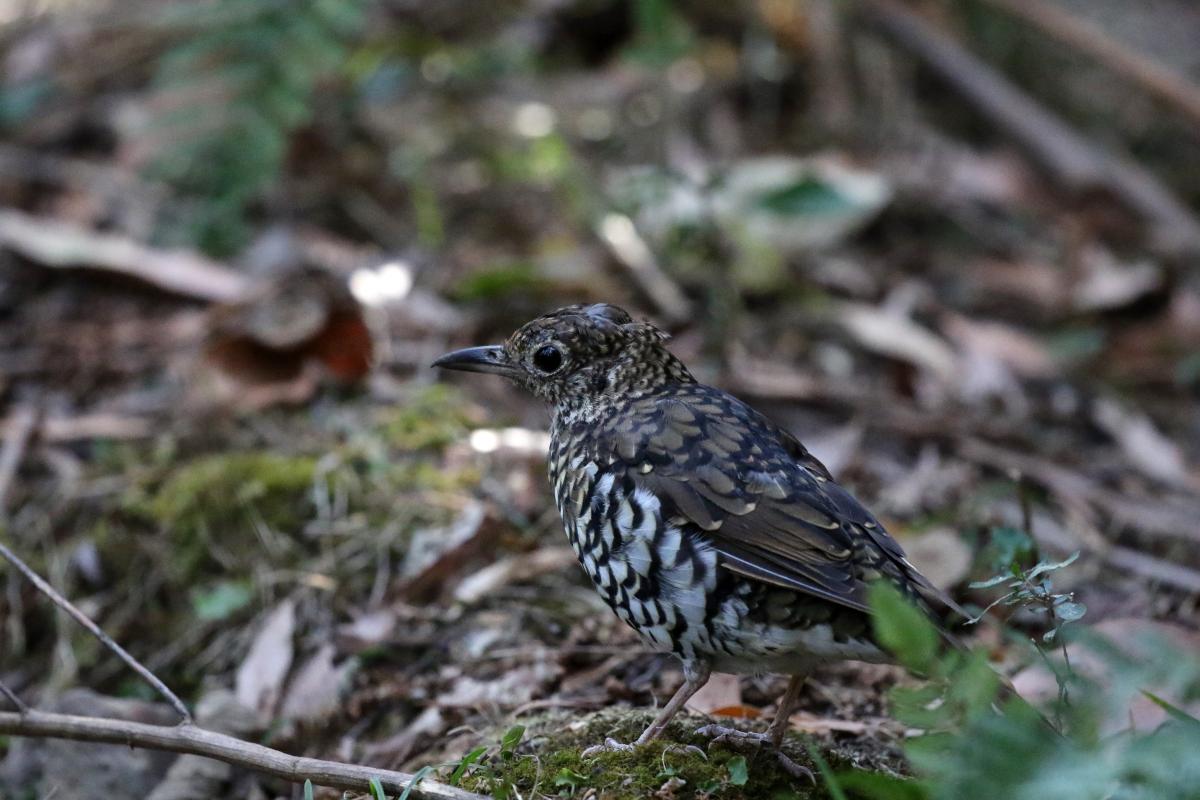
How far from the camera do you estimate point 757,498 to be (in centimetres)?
338

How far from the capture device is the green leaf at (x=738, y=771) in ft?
10.4

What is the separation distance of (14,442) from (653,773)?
3.46 m

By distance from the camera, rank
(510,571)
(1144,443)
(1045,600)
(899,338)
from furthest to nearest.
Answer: (899,338)
(1144,443)
(510,571)
(1045,600)

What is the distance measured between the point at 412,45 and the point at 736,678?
5.73 meters

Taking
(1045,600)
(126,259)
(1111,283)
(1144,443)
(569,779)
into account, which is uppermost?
(1045,600)

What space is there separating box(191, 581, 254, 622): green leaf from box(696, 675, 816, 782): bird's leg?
1885mm

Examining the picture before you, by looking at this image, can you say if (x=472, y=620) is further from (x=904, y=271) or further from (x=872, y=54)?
(x=872, y=54)

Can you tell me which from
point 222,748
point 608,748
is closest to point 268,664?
point 222,748

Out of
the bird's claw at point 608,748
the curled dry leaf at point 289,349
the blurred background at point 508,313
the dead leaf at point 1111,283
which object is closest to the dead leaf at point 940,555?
the blurred background at point 508,313

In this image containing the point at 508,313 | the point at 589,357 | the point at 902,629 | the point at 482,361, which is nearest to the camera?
the point at 902,629

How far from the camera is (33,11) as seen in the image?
9.30 meters

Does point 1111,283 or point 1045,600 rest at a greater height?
point 1045,600

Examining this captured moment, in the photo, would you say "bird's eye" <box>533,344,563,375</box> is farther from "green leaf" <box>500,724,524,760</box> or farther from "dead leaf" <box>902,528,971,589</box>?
"dead leaf" <box>902,528,971,589</box>

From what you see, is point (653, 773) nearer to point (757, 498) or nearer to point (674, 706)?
point (674, 706)
